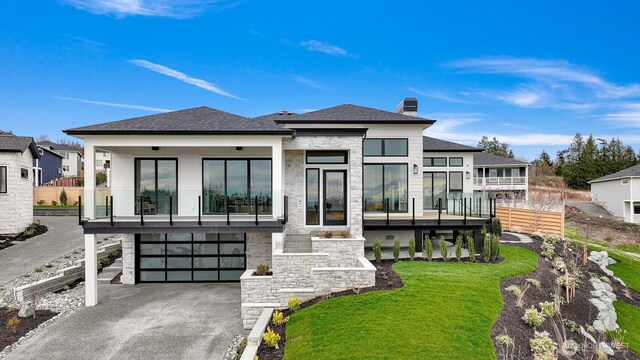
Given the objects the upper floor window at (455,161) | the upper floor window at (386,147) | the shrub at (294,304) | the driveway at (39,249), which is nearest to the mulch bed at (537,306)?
the shrub at (294,304)

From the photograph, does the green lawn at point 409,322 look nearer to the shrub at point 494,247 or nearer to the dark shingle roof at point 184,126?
the shrub at point 494,247

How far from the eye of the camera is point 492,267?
11148 millimetres

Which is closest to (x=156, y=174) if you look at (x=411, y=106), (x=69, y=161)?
(x=411, y=106)

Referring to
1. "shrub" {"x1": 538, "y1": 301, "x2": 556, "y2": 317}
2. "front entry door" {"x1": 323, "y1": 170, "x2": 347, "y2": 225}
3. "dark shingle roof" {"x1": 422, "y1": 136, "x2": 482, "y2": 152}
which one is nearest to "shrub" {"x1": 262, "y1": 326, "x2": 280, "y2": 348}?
"front entry door" {"x1": 323, "y1": 170, "x2": 347, "y2": 225}

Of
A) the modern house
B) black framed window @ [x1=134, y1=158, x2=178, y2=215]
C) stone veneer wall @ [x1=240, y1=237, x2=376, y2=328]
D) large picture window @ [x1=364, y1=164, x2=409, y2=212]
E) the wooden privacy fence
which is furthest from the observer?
the wooden privacy fence

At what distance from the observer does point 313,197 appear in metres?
12.7

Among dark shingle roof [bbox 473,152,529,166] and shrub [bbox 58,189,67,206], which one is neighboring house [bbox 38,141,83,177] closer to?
shrub [bbox 58,189,67,206]

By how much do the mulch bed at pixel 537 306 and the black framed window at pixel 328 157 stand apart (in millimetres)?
6390

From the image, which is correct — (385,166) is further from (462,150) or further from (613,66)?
(613,66)

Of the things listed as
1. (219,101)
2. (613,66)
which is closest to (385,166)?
(219,101)

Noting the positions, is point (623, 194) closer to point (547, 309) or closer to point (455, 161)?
point (455, 161)

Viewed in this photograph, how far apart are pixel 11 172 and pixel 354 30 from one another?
21917 mm

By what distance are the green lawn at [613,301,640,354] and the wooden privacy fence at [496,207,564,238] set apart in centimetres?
676

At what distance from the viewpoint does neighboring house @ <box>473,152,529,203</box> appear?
3494cm
